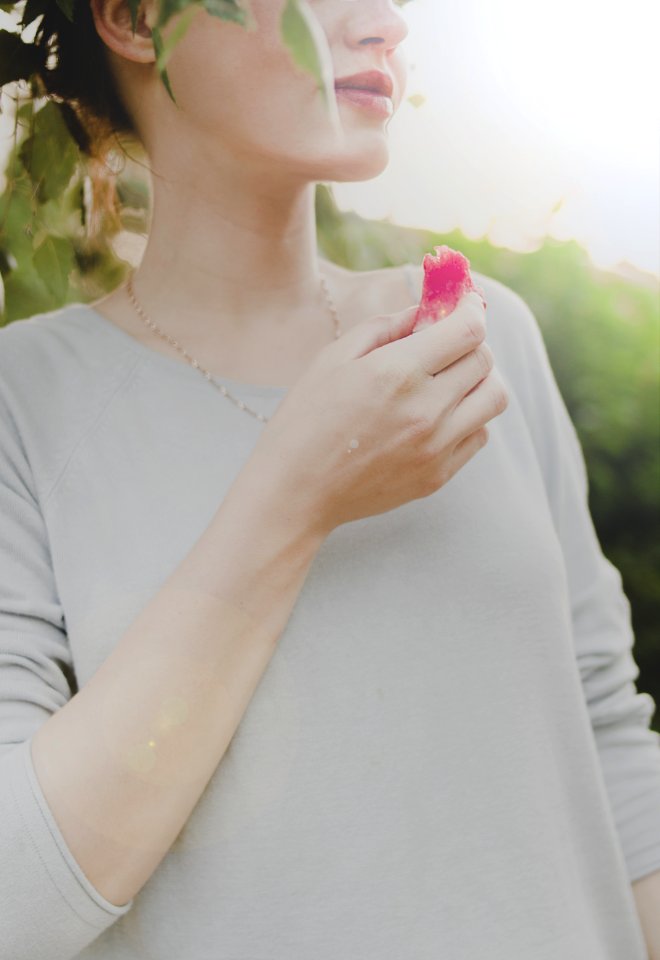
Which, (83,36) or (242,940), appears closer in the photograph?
(242,940)

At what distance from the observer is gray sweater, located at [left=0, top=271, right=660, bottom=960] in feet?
3.14

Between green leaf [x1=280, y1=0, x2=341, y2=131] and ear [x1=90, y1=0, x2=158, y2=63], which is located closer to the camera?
green leaf [x1=280, y1=0, x2=341, y2=131]

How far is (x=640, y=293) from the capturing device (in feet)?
5.76

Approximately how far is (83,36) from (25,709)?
0.91 meters

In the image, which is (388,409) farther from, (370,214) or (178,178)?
(370,214)

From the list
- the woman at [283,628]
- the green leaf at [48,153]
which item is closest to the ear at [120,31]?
the woman at [283,628]

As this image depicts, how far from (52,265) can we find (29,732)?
62 cm

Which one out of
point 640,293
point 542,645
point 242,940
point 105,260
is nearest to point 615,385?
point 640,293

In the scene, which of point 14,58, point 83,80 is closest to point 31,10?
point 14,58

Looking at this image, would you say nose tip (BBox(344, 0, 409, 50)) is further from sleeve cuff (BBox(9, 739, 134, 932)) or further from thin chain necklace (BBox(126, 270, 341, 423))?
sleeve cuff (BBox(9, 739, 134, 932))

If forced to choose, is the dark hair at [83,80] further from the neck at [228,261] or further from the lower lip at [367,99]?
the lower lip at [367,99]

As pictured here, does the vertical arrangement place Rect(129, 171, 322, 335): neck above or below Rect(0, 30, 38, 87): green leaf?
below

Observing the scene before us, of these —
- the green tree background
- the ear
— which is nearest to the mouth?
the ear

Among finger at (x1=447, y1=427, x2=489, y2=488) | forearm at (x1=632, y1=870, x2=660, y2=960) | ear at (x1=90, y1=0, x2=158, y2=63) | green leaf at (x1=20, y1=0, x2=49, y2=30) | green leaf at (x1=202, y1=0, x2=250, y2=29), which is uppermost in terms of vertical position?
green leaf at (x1=20, y1=0, x2=49, y2=30)
